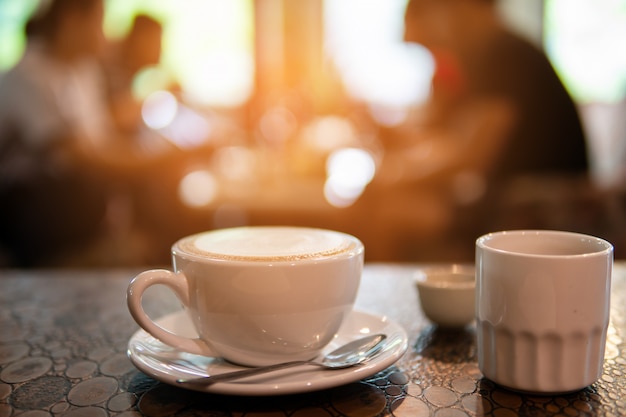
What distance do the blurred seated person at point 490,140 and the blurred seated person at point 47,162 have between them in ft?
3.73

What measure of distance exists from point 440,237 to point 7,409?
76.4 inches

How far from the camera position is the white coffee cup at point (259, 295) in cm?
47

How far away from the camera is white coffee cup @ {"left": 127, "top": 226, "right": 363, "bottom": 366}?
47 centimetres

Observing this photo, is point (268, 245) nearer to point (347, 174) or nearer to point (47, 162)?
point (47, 162)

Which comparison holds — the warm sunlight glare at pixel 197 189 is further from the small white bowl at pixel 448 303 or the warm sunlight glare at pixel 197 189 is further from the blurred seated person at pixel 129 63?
the small white bowl at pixel 448 303

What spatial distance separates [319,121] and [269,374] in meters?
3.56

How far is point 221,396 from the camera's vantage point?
48 centimetres

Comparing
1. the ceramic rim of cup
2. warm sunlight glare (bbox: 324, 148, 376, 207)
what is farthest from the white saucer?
warm sunlight glare (bbox: 324, 148, 376, 207)

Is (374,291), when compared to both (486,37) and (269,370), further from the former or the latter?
(486,37)

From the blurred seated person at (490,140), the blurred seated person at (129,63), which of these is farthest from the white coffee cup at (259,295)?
the blurred seated person at (129,63)

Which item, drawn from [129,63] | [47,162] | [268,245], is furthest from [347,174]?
[268,245]

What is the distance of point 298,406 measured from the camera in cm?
46

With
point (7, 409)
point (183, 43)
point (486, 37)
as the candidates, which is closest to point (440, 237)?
point (486, 37)

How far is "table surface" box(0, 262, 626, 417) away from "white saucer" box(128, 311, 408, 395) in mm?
18
